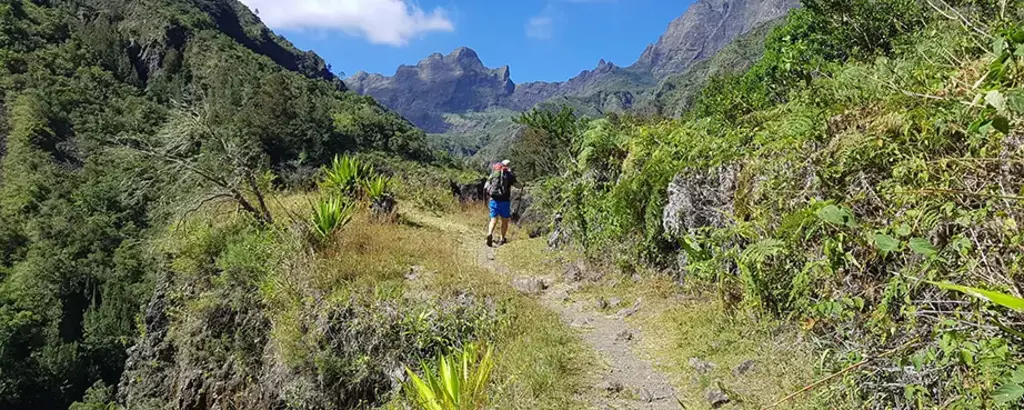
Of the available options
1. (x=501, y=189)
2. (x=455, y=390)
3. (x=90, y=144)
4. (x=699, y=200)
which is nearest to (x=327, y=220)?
(x=501, y=189)

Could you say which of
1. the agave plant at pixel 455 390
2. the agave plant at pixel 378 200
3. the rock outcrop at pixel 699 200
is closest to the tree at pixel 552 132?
the agave plant at pixel 378 200

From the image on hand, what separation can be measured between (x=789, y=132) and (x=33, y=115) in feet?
188

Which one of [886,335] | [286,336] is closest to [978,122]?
[886,335]

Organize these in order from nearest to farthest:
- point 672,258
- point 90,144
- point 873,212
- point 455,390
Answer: point 873,212, point 455,390, point 672,258, point 90,144

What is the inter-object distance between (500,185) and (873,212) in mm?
6308

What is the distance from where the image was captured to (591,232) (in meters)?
7.35

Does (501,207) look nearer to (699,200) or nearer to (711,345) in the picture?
(699,200)

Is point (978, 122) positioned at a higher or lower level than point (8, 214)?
higher

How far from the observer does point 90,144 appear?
151 ft

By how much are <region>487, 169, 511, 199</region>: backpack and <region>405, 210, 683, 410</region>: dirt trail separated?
6.66ft

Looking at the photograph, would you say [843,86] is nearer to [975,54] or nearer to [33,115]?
[975,54]

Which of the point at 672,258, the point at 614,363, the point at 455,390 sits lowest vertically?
the point at 614,363

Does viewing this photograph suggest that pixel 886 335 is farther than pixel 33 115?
No

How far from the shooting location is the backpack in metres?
9.14
